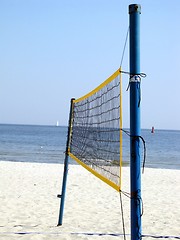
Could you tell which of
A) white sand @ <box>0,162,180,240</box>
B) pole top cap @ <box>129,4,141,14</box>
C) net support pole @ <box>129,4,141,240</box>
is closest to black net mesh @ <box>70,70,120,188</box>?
net support pole @ <box>129,4,141,240</box>

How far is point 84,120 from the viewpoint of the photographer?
5.79 metres

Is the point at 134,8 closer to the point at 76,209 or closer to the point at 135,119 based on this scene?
the point at 135,119

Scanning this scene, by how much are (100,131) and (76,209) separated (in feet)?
11.2

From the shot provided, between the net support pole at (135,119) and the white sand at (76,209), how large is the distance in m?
2.27

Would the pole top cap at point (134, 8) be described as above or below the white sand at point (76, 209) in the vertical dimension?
above

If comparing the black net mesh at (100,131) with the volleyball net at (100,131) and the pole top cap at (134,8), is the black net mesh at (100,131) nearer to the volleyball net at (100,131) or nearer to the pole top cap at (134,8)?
the volleyball net at (100,131)

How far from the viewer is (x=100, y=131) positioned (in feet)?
14.8

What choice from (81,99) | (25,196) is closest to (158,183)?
(25,196)

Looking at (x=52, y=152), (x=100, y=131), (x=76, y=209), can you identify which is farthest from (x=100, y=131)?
(x=52, y=152)

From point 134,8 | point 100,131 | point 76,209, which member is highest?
point 134,8

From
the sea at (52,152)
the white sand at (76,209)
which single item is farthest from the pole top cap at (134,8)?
the sea at (52,152)

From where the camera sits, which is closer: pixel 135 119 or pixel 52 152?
pixel 135 119

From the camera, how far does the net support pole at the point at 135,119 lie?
10.8 ft

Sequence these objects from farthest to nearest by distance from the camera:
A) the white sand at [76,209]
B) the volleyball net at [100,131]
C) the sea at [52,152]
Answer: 1. the sea at [52,152]
2. the white sand at [76,209]
3. the volleyball net at [100,131]
